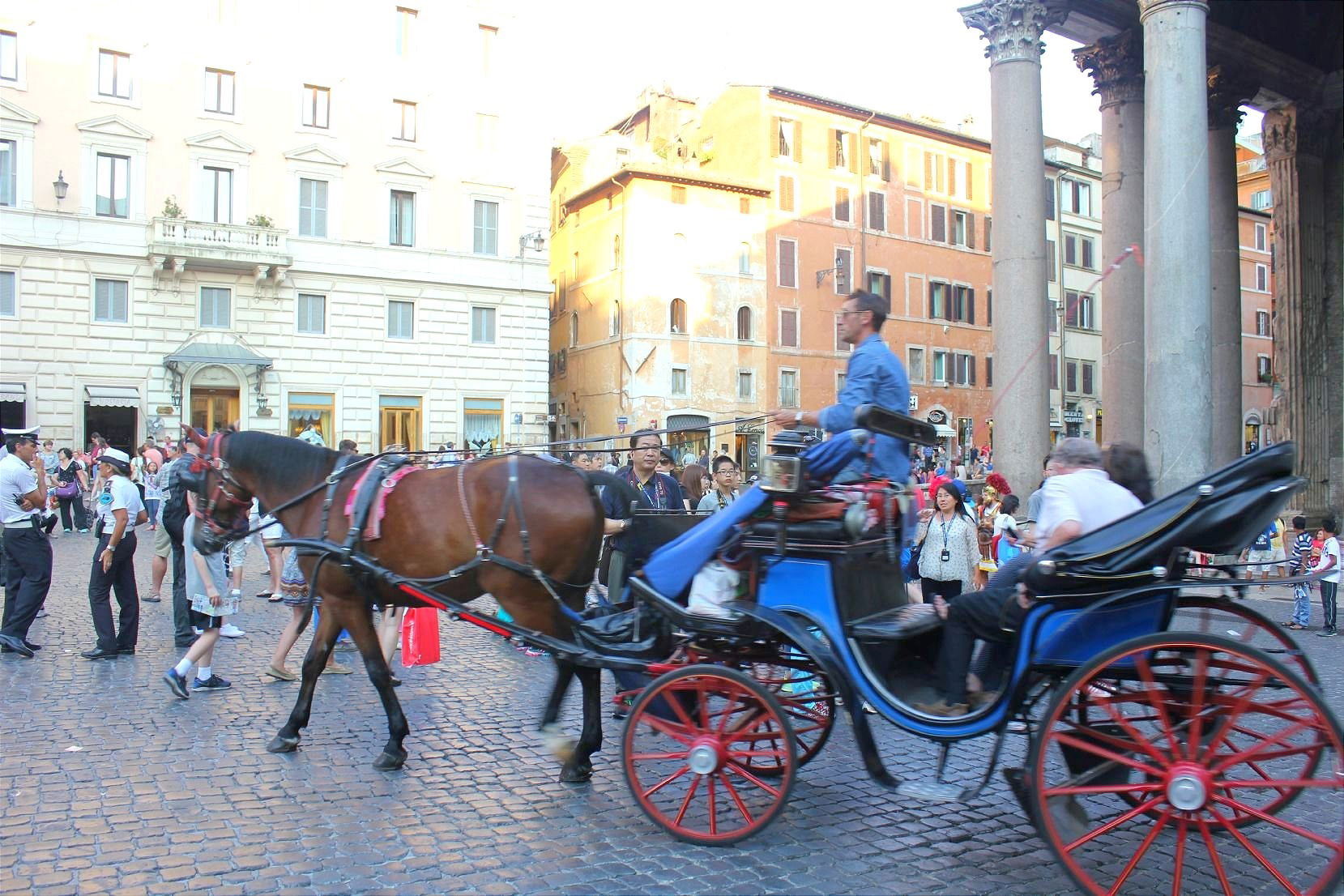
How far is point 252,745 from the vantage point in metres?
5.84

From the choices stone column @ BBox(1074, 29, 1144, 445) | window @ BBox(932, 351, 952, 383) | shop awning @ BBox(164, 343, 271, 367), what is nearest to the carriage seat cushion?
stone column @ BBox(1074, 29, 1144, 445)

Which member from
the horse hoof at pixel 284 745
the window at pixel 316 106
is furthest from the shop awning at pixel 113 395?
the horse hoof at pixel 284 745

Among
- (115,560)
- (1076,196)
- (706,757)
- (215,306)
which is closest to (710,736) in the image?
(706,757)

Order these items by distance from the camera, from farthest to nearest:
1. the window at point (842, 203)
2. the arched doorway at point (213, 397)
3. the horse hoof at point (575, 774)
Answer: the window at point (842, 203) → the arched doorway at point (213, 397) → the horse hoof at point (575, 774)

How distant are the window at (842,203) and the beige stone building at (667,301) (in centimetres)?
341

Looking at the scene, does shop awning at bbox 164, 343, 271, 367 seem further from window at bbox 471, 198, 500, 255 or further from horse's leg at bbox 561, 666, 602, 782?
horse's leg at bbox 561, 666, 602, 782

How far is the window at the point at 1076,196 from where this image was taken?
1724 inches

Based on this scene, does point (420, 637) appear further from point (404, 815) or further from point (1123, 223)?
point (1123, 223)

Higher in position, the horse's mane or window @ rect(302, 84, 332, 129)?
window @ rect(302, 84, 332, 129)

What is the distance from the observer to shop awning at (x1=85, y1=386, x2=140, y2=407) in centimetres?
2708

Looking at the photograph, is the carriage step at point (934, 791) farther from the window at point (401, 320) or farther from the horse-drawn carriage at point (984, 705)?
the window at point (401, 320)

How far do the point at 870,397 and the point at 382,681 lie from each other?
2.93 m

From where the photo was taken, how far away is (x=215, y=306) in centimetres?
2866

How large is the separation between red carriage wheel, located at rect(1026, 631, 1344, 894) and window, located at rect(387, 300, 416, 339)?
28991 mm
